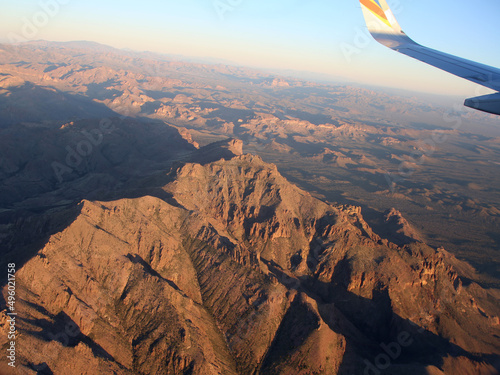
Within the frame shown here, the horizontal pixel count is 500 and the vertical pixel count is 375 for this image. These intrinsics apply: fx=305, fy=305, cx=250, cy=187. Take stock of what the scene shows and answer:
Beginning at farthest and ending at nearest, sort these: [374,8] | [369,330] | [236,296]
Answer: [369,330], [236,296], [374,8]

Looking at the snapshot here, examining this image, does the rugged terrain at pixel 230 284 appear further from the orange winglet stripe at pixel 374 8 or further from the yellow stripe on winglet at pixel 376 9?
the orange winglet stripe at pixel 374 8

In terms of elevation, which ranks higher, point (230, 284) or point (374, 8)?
point (374, 8)

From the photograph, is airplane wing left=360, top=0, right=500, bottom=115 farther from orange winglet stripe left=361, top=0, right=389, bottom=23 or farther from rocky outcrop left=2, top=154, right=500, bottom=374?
rocky outcrop left=2, top=154, right=500, bottom=374

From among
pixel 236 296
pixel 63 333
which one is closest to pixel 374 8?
pixel 236 296

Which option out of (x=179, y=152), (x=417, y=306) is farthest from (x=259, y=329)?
A: (x=179, y=152)

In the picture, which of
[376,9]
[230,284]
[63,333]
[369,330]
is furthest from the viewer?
[369,330]

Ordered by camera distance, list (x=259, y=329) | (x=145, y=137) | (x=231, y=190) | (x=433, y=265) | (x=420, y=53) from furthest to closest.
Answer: (x=145, y=137) < (x=231, y=190) < (x=433, y=265) < (x=259, y=329) < (x=420, y=53)

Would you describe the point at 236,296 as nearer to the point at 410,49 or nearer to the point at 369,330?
the point at 369,330

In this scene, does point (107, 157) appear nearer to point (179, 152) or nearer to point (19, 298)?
point (179, 152)
